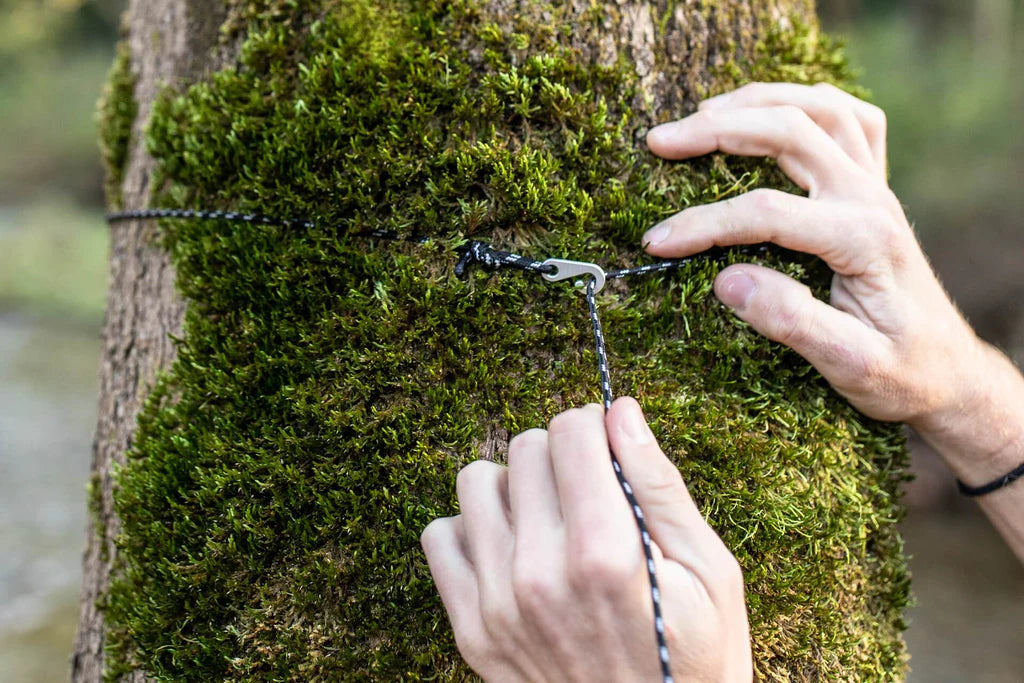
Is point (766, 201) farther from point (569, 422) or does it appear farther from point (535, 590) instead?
point (535, 590)

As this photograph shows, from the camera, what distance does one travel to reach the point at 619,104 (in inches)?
67.1

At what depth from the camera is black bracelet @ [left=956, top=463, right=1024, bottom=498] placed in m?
1.86

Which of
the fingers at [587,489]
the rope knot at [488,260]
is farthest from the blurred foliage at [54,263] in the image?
the fingers at [587,489]

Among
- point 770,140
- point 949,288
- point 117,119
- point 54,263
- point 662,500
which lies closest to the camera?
point 662,500

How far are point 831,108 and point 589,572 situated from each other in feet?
4.46

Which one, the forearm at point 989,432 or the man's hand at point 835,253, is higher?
the man's hand at point 835,253

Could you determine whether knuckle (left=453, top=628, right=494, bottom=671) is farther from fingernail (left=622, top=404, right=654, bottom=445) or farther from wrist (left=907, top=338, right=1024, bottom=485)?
wrist (left=907, top=338, right=1024, bottom=485)

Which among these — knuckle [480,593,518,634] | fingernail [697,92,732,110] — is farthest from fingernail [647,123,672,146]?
knuckle [480,593,518,634]

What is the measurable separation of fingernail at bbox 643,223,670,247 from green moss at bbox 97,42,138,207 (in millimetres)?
1469

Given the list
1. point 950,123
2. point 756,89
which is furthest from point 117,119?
point 950,123

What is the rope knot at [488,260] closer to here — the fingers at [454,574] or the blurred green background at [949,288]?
the fingers at [454,574]

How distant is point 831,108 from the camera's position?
177 centimetres

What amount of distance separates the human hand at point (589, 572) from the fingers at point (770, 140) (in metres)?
0.79

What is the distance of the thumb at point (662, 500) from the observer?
1.11 m
